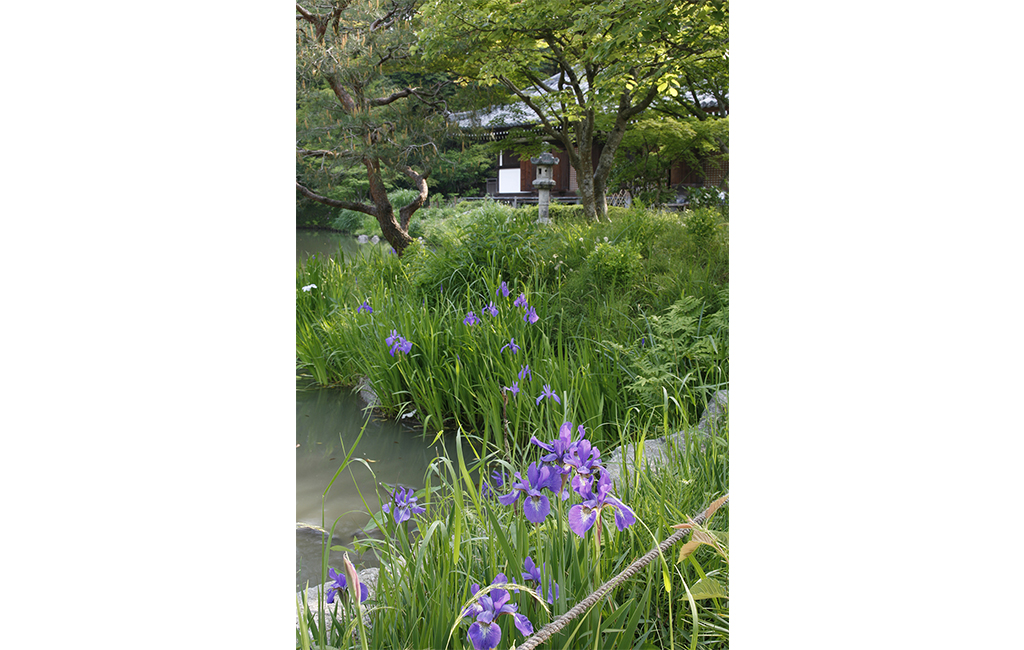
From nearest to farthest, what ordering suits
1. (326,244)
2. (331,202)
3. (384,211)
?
(331,202)
(384,211)
(326,244)

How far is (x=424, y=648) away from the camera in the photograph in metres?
1.05

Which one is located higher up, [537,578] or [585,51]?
[585,51]

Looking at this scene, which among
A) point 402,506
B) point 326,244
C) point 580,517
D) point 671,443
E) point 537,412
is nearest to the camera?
point 580,517

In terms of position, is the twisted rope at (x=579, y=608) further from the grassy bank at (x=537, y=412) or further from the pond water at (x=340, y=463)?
the pond water at (x=340, y=463)

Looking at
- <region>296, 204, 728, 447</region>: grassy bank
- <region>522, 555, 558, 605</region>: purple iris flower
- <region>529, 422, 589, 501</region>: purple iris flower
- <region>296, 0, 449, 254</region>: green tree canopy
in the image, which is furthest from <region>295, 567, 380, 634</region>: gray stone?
<region>296, 0, 449, 254</region>: green tree canopy

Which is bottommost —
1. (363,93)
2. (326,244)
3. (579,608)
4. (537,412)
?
(537,412)

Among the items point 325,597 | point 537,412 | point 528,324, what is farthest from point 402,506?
point 528,324

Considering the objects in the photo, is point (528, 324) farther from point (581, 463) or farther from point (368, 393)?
point (581, 463)

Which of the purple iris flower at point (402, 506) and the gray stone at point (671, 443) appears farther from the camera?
the gray stone at point (671, 443)

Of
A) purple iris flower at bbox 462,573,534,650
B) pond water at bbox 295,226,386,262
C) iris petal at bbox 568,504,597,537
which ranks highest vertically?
pond water at bbox 295,226,386,262

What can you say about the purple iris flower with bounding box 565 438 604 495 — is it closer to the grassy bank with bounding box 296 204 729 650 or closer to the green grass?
the grassy bank with bounding box 296 204 729 650

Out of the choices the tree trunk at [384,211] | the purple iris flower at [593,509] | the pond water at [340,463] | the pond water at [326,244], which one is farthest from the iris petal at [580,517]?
the tree trunk at [384,211]

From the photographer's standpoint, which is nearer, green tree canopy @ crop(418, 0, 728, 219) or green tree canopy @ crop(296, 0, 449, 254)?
green tree canopy @ crop(418, 0, 728, 219)

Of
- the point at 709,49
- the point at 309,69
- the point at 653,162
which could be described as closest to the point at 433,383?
the point at 709,49
